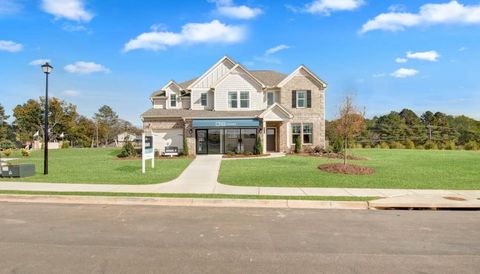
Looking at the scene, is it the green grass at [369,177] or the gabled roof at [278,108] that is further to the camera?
the gabled roof at [278,108]

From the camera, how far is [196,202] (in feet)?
32.2

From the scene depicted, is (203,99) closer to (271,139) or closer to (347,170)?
(271,139)

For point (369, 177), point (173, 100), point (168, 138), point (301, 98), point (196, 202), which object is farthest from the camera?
point (173, 100)

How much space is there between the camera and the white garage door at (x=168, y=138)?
27953 millimetres

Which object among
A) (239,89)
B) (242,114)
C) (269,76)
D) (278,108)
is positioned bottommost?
(242,114)

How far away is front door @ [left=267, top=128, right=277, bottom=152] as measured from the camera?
29109 millimetres

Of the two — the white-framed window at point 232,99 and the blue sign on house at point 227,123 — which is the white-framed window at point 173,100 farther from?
the blue sign on house at point 227,123

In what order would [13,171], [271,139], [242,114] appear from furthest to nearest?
[271,139], [242,114], [13,171]

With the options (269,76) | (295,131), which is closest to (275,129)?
(295,131)

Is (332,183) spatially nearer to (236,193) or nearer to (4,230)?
(236,193)

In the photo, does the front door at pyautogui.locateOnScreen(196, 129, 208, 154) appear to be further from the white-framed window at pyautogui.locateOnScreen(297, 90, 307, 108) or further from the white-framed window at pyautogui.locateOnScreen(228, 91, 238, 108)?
the white-framed window at pyautogui.locateOnScreen(297, 90, 307, 108)

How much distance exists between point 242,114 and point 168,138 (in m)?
6.65

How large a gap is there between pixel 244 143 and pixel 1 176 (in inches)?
673

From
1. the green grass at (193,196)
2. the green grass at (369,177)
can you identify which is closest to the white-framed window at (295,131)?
the green grass at (369,177)
